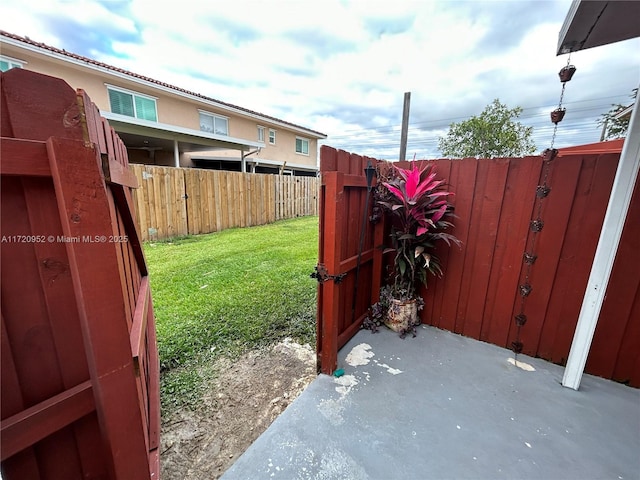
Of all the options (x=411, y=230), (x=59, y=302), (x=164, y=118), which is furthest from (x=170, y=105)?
(x=59, y=302)

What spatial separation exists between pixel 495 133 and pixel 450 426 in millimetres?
10588

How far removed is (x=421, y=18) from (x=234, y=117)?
→ 11.3 metres

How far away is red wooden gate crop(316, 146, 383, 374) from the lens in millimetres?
1896

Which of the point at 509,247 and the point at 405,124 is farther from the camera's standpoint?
the point at 405,124

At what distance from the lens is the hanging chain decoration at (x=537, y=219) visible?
6.34 feet

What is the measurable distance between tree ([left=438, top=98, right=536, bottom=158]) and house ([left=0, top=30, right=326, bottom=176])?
7.46 m

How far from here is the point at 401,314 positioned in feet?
8.70

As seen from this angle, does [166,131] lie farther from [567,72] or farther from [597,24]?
[597,24]

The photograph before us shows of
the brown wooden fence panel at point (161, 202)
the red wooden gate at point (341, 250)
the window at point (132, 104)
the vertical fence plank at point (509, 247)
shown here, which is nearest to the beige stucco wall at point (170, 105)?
the window at point (132, 104)

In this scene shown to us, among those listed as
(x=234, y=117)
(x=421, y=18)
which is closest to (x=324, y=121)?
(x=234, y=117)

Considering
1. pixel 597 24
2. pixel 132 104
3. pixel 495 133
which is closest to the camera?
pixel 597 24

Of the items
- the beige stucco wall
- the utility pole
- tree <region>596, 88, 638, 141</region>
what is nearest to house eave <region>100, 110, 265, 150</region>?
the beige stucco wall

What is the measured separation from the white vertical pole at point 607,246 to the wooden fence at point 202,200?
19.4 feet

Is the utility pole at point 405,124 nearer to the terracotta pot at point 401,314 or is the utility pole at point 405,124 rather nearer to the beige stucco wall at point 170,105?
the terracotta pot at point 401,314
